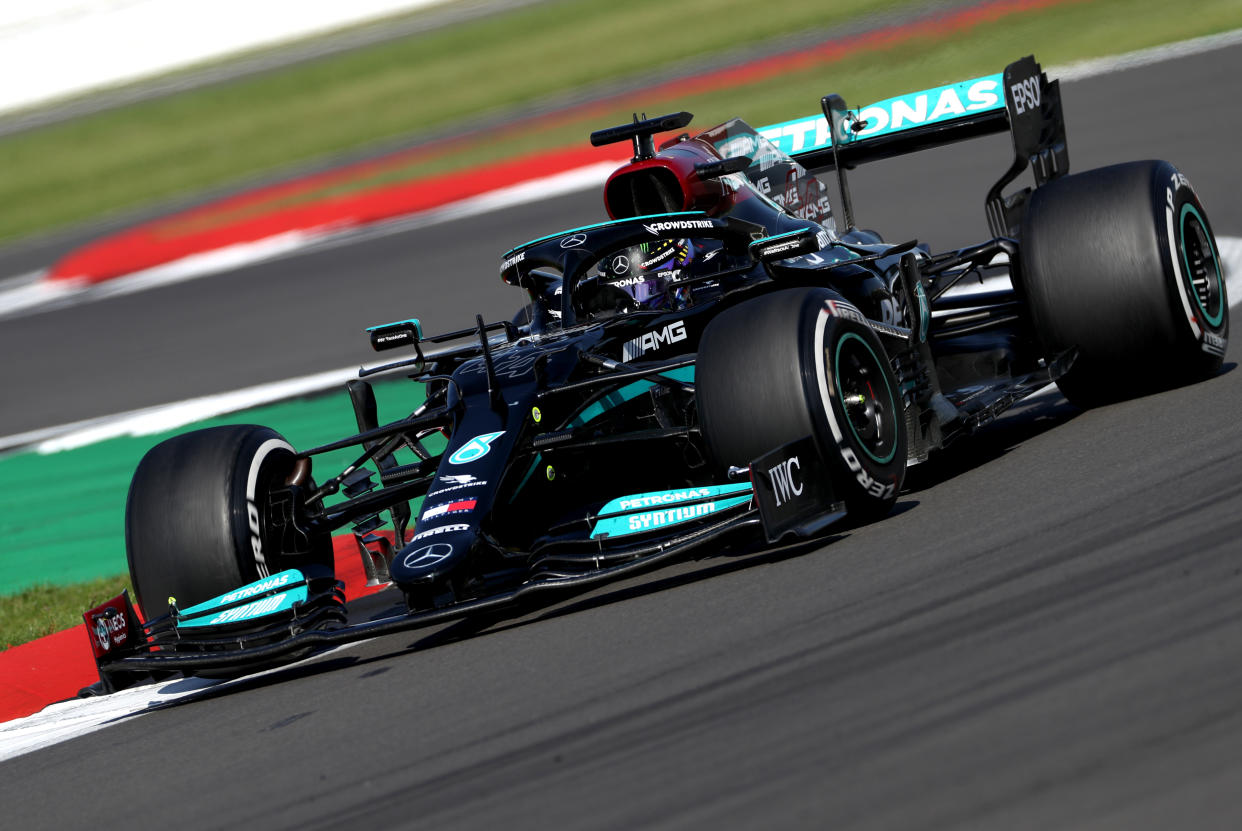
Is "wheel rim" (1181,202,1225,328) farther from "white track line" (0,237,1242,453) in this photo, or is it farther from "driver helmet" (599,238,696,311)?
"white track line" (0,237,1242,453)

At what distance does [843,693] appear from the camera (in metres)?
4.46

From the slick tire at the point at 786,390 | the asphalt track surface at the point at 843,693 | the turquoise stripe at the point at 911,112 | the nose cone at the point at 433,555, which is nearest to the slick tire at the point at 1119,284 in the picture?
the asphalt track surface at the point at 843,693

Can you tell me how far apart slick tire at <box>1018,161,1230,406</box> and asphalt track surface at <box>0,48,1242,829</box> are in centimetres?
20

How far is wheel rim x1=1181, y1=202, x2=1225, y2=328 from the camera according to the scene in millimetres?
7547

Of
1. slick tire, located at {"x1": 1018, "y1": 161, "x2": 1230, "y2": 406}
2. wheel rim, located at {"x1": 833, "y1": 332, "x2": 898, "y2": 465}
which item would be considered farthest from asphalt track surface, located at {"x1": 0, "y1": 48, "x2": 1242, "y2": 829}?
wheel rim, located at {"x1": 833, "y1": 332, "x2": 898, "y2": 465}

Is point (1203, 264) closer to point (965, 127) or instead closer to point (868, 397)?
point (965, 127)

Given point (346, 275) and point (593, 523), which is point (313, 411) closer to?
point (346, 275)

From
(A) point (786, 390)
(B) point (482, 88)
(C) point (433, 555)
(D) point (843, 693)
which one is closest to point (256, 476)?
(C) point (433, 555)

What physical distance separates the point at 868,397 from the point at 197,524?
2724 millimetres

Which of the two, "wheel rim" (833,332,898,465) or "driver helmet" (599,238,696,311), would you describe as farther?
"driver helmet" (599,238,696,311)

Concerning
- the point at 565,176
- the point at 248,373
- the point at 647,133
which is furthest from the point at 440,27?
the point at 647,133

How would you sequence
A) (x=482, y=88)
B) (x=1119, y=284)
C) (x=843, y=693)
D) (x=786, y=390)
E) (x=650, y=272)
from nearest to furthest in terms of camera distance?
(x=843, y=693)
(x=786, y=390)
(x=1119, y=284)
(x=650, y=272)
(x=482, y=88)

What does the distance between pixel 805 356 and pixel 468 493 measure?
53.9 inches

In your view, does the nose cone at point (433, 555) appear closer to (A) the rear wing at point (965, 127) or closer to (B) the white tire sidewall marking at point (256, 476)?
(B) the white tire sidewall marking at point (256, 476)
